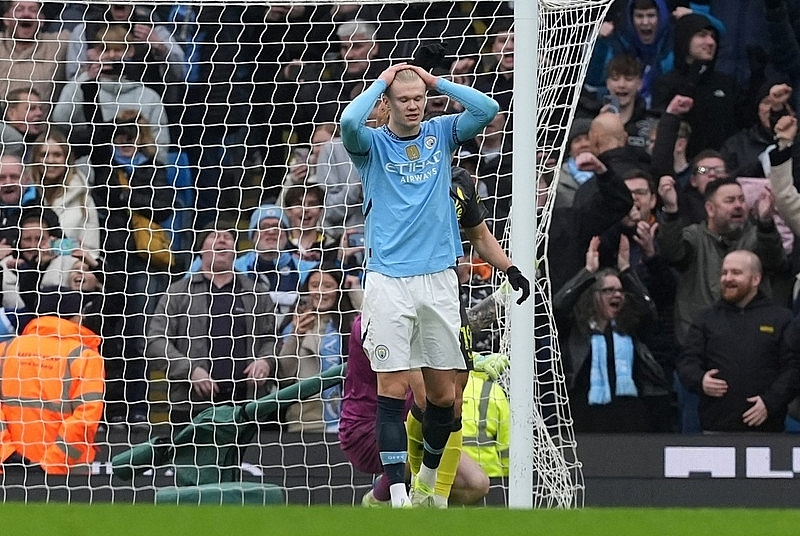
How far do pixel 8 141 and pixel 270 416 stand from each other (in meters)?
2.32

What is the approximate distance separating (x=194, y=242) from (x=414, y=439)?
2894mm

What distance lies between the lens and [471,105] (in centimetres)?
666

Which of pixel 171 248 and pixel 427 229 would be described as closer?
pixel 427 229

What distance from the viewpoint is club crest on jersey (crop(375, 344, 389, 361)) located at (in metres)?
6.45

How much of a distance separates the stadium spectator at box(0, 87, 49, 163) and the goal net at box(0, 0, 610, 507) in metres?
0.01

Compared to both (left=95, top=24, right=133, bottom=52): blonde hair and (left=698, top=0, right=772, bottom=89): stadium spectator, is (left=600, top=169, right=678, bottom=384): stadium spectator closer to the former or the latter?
(left=698, top=0, right=772, bottom=89): stadium spectator

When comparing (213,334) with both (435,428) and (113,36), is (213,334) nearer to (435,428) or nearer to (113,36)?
(113,36)

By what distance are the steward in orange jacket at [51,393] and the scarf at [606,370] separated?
2.89 metres

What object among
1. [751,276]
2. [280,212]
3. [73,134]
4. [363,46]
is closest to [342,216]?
[280,212]

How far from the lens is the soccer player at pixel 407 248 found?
6.45 metres

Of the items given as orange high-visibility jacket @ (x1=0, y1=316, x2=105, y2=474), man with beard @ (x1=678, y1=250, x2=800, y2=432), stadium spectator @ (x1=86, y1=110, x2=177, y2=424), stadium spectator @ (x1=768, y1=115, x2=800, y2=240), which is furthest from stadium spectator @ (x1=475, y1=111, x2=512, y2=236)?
orange high-visibility jacket @ (x1=0, y1=316, x2=105, y2=474)

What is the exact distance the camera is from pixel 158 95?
974cm

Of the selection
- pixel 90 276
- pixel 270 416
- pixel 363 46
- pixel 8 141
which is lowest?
pixel 270 416

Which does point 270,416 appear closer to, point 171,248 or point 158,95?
point 171,248
